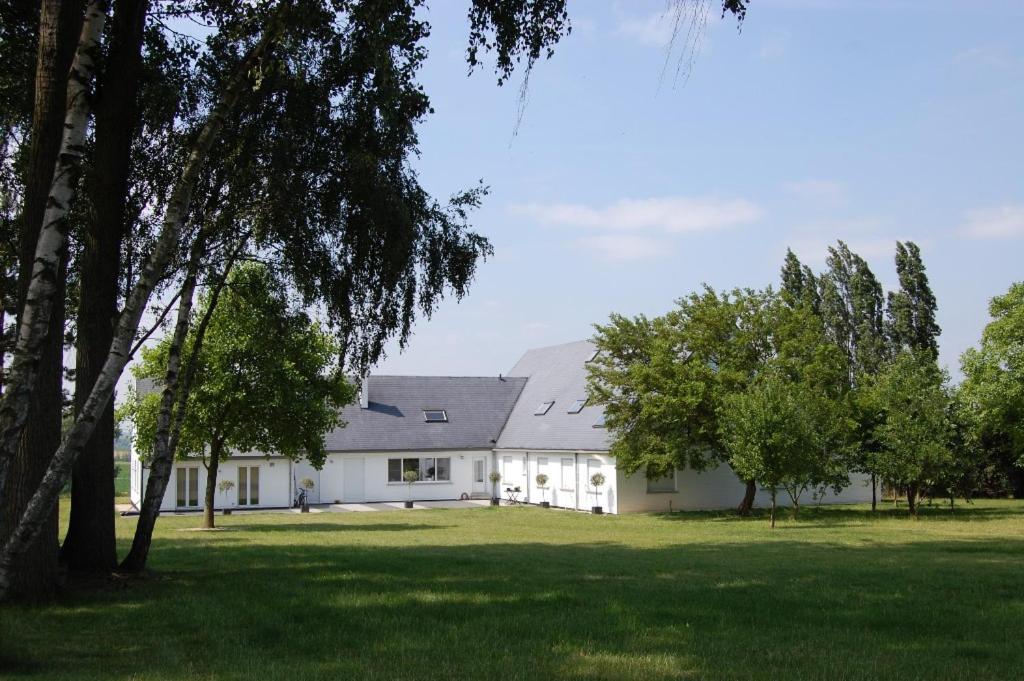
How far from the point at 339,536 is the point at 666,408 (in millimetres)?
14239

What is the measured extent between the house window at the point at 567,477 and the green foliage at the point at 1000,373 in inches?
645

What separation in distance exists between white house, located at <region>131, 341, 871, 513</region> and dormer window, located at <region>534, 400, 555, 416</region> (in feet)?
0.25

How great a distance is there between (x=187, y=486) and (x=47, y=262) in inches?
1419

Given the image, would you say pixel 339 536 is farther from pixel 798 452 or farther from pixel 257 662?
pixel 257 662

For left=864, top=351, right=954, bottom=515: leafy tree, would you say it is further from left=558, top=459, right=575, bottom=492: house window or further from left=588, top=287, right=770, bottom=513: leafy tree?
left=558, top=459, right=575, bottom=492: house window

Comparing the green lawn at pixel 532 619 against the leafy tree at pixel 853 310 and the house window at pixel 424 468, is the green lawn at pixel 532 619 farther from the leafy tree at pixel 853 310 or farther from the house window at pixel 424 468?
the leafy tree at pixel 853 310

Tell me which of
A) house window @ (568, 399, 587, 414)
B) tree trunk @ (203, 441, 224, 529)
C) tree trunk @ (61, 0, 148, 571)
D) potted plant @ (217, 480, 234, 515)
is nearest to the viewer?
tree trunk @ (61, 0, 148, 571)

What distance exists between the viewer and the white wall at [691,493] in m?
38.6

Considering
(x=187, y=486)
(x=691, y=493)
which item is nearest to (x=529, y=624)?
(x=691, y=493)

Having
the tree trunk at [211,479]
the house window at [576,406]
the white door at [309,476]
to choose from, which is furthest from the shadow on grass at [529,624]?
the white door at [309,476]

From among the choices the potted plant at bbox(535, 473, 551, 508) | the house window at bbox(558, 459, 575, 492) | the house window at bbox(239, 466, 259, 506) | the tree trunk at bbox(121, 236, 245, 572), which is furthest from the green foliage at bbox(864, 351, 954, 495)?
the tree trunk at bbox(121, 236, 245, 572)

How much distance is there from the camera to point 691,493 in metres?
40.2

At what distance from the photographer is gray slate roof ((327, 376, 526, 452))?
46281 mm

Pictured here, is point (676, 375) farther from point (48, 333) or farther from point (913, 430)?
point (48, 333)
